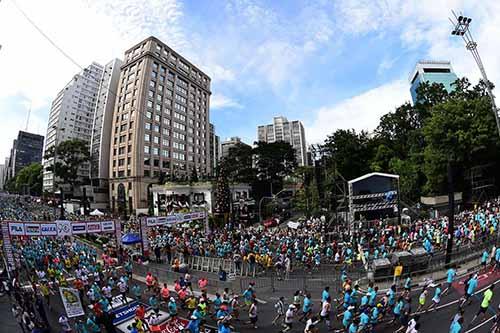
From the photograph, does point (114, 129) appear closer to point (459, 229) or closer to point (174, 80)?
point (174, 80)

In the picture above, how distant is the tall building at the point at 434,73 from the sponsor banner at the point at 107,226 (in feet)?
338

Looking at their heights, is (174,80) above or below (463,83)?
above

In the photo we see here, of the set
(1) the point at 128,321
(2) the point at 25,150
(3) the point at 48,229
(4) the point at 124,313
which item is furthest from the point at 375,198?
(2) the point at 25,150

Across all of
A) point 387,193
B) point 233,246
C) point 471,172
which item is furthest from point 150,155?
point 471,172

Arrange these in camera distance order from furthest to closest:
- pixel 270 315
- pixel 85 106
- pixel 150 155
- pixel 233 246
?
pixel 85 106 → pixel 150 155 → pixel 233 246 → pixel 270 315

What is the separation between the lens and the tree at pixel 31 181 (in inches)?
3994

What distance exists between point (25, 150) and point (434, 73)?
175 metres

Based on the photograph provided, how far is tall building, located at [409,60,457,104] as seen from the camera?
325ft

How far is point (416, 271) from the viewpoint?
54.1 feet

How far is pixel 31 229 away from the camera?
18.2 metres

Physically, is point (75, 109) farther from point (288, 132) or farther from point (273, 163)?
point (288, 132)

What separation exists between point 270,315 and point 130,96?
66.1 meters

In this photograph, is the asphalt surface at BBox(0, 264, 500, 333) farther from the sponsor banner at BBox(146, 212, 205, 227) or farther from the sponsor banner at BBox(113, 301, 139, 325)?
the sponsor banner at BBox(146, 212, 205, 227)

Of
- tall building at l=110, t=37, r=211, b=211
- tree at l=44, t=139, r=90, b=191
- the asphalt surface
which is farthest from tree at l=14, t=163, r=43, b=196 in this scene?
the asphalt surface
